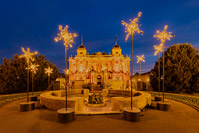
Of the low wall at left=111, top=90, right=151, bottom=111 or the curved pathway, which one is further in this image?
the low wall at left=111, top=90, right=151, bottom=111

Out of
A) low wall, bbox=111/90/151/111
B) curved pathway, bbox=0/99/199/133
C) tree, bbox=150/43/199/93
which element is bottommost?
curved pathway, bbox=0/99/199/133

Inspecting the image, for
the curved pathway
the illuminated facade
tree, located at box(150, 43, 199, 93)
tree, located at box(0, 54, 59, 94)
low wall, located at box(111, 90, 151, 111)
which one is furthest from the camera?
the illuminated facade

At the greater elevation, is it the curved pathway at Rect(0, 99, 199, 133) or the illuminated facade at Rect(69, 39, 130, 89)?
the illuminated facade at Rect(69, 39, 130, 89)

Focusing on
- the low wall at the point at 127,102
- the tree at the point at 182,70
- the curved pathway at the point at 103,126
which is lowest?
the curved pathway at the point at 103,126

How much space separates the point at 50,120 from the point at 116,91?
11324mm

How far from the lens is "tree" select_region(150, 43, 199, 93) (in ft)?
59.8

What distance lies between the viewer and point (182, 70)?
18.3m

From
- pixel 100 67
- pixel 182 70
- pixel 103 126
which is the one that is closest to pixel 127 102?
pixel 103 126

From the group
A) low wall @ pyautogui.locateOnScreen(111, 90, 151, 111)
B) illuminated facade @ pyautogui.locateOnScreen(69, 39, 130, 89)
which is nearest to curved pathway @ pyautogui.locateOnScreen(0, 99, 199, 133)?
low wall @ pyautogui.locateOnScreen(111, 90, 151, 111)

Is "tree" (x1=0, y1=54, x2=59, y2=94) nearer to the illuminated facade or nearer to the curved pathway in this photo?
the curved pathway

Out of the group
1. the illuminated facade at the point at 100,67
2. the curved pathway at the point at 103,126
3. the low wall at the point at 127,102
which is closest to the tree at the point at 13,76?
the curved pathway at the point at 103,126

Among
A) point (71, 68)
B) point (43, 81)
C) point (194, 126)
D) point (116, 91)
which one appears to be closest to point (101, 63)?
point (71, 68)

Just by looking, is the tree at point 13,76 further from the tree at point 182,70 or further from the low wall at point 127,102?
the tree at point 182,70

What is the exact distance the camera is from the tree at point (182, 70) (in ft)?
59.8
